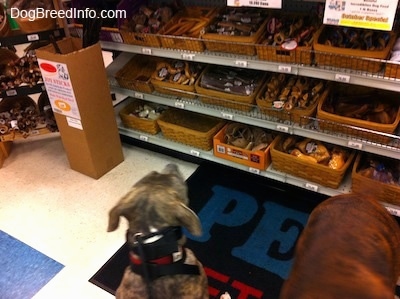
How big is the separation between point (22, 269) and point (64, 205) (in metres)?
0.51

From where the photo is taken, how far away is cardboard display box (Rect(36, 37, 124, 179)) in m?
2.32

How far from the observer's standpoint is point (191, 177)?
2695 millimetres

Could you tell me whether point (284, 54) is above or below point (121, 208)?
above

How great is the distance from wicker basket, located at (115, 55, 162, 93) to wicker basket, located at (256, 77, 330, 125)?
85 centimetres

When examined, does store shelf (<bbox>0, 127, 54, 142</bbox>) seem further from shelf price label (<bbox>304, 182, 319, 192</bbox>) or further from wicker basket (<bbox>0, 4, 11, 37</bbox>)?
shelf price label (<bbox>304, 182, 319, 192</bbox>)

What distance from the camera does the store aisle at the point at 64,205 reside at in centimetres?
212

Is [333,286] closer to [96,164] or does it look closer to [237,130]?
Result: [237,130]

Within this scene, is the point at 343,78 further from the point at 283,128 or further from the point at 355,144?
the point at 283,128

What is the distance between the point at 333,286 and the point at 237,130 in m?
1.67

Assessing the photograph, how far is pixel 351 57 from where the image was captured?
1.77 meters

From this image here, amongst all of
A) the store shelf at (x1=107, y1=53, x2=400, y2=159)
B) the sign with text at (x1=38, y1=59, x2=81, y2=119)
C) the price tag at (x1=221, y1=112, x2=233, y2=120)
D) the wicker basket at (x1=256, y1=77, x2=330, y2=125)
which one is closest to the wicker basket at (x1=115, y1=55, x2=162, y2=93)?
the store shelf at (x1=107, y1=53, x2=400, y2=159)

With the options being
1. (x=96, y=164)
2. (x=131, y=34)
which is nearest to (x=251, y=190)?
(x=96, y=164)

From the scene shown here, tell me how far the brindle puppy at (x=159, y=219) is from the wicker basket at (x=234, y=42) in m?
0.92

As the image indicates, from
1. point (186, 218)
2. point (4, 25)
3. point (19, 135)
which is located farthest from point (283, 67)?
point (19, 135)
